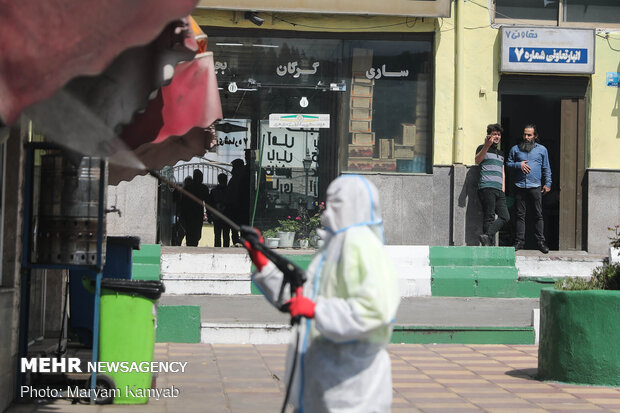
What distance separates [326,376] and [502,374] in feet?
17.2

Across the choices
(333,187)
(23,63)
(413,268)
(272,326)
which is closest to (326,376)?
(333,187)

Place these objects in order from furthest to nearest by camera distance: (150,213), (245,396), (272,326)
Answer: (150,213) < (272,326) < (245,396)

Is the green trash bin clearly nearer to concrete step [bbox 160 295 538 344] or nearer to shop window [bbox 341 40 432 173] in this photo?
concrete step [bbox 160 295 538 344]

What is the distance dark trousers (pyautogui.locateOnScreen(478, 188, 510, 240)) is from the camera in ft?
51.7

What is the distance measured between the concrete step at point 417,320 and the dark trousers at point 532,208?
2.29 metres

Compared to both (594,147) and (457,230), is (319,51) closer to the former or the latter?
(457,230)

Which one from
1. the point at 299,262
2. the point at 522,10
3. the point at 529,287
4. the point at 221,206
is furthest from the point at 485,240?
the point at 221,206

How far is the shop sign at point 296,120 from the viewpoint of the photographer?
667 inches

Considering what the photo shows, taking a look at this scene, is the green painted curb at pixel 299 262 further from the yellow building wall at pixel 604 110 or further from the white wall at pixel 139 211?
the yellow building wall at pixel 604 110

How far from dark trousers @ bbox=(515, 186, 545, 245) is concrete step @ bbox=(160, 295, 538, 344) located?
2.29 meters

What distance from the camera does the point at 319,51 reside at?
17062 millimetres

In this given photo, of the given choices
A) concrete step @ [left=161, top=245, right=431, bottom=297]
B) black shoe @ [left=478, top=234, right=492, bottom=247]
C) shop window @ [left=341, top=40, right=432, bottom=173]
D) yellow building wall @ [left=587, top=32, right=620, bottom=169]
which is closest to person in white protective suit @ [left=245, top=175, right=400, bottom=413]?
concrete step @ [left=161, top=245, right=431, bottom=297]

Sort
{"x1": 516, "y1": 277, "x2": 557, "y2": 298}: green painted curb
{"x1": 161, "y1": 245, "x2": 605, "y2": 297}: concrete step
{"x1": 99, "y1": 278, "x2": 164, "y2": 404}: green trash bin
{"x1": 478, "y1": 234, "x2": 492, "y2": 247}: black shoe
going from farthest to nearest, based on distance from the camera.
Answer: {"x1": 478, "y1": 234, "x2": 492, "y2": 247}: black shoe
{"x1": 516, "y1": 277, "x2": 557, "y2": 298}: green painted curb
{"x1": 161, "y1": 245, "x2": 605, "y2": 297}: concrete step
{"x1": 99, "y1": 278, "x2": 164, "y2": 404}: green trash bin

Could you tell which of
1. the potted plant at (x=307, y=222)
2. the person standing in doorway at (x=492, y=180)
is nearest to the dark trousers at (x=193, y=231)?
the potted plant at (x=307, y=222)
